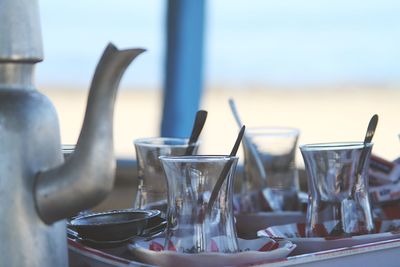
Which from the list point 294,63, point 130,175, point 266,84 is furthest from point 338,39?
point 130,175

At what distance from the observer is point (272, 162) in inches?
43.8

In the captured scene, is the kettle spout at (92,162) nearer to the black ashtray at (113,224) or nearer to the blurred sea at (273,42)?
the black ashtray at (113,224)

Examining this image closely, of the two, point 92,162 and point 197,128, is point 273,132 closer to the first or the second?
point 197,128

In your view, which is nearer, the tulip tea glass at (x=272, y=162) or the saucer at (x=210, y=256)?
the saucer at (x=210, y=256)

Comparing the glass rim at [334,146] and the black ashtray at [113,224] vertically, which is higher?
the glass rim at [334,146]

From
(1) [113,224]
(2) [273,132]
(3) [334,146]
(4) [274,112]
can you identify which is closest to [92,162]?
(1) [113,224]

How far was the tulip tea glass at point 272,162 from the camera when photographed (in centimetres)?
110

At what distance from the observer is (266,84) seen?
42.2ft

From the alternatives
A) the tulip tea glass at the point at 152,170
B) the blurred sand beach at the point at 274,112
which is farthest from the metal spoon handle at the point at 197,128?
the blurred sand beach at the point at 274,112

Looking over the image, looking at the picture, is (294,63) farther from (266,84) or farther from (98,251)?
(98,251)

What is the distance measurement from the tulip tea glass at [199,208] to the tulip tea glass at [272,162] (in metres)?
0.39

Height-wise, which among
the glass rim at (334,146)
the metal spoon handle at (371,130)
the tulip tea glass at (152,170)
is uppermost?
the metal spoon handle at (371,130)

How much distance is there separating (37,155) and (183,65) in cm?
212

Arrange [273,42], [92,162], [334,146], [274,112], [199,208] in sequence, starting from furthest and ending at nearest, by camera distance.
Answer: [273,42] < [274,112] < [334,146] < [199,208] < [92,162]
